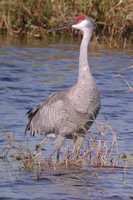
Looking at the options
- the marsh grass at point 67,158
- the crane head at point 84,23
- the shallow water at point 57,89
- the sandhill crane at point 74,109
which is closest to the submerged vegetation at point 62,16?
the shallow water at point 57,89

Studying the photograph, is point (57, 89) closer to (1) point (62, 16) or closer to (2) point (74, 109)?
(1) point (62, 16)

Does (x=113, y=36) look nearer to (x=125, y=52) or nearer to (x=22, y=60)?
(x=125, y=52)

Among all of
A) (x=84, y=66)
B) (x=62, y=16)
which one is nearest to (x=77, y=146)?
(x=84, y=66)

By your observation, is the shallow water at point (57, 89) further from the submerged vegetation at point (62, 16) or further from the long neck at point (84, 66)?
the submerged vegetation at point (62, 16)

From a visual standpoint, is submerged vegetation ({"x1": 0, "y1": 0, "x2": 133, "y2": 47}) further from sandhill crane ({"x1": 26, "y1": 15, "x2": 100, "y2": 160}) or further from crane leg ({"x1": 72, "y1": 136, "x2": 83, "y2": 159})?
crane leg ({"x1": 72, "y1": 136, "x2": 83, "y2": 159})

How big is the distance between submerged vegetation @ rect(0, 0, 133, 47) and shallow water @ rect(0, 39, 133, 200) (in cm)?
62

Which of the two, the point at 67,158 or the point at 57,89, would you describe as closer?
the point at 67,158

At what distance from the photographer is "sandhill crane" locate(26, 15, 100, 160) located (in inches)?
295

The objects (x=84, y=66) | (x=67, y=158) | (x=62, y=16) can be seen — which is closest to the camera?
(x=67, y=158)

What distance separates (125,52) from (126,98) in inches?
118

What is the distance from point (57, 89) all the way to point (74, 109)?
4162 millimetres

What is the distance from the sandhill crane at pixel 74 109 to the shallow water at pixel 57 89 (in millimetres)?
327

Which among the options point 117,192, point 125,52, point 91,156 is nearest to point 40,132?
point 91,156

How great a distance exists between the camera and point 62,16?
1468cm
